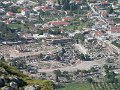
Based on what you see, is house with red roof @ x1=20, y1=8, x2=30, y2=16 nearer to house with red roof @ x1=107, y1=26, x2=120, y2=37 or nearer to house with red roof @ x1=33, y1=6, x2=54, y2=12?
house with red roof @ x1=33, y1=6, x2=54, y2=12

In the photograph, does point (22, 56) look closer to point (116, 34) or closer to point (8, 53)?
point (8, 53)

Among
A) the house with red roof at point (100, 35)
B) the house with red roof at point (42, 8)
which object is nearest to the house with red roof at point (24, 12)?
the house with red roof at point (42, 8)

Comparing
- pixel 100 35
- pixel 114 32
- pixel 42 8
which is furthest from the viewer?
pixel 42 8

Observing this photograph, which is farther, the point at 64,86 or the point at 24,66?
the point at 24,66

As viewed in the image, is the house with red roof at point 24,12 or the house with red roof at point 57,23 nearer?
the house with red roof at point 57,23

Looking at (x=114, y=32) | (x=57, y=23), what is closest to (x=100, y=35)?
(x=114, y=32)

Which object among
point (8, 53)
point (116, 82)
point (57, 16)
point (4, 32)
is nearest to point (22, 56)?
point (8, 53)

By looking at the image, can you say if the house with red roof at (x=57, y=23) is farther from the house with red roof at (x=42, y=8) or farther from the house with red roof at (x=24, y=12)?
the house with red roof at (x=42, y=8)

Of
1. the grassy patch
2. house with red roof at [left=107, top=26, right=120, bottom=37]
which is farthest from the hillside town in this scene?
the grassy patch

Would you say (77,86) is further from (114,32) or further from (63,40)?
(114,32)
